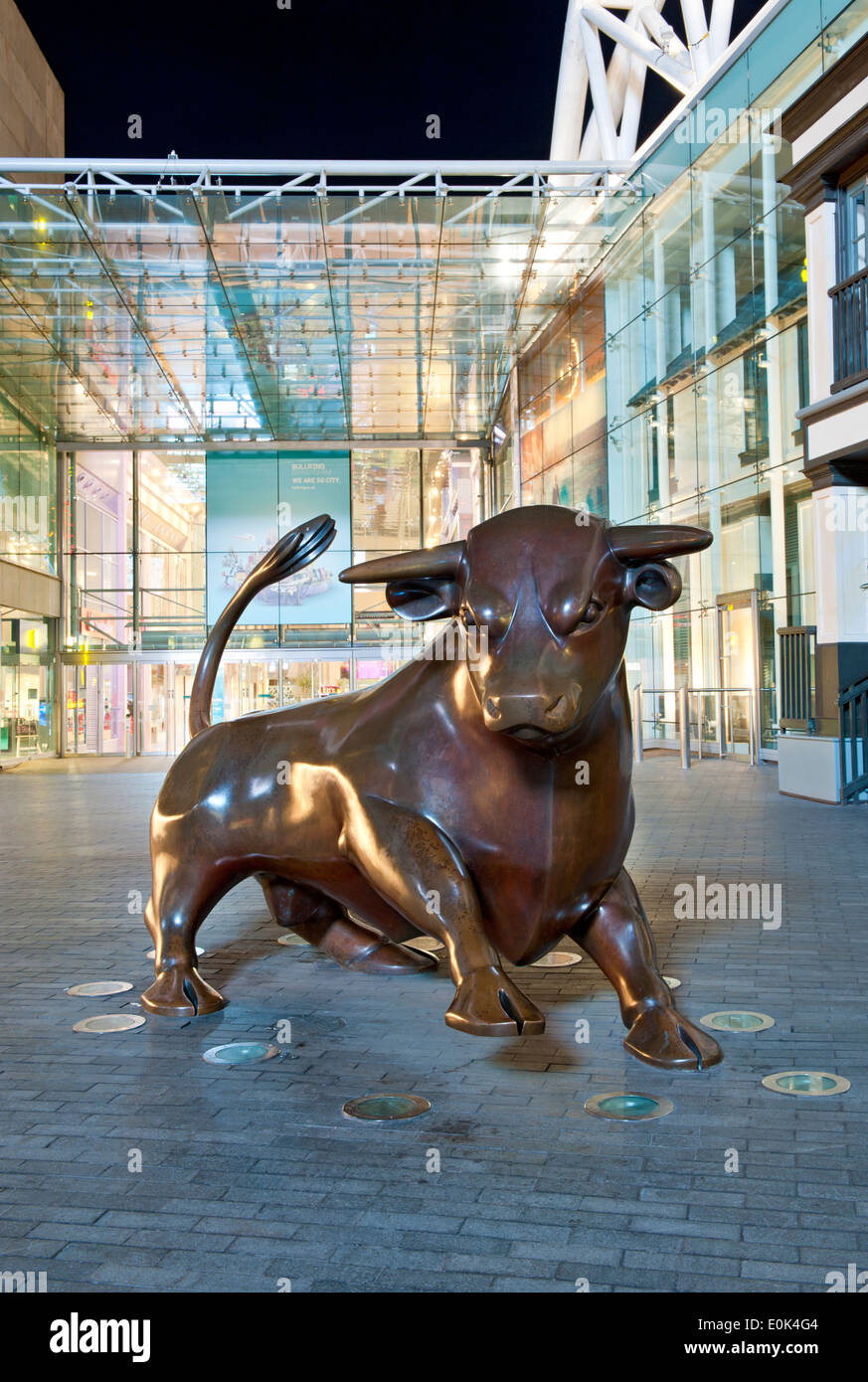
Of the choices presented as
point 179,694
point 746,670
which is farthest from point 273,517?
point 746,670

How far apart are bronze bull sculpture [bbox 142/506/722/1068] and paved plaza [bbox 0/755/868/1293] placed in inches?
11.1

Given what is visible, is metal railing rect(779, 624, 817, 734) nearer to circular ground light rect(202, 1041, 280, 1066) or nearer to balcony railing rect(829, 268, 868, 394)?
balcony railing rect(829, 268, 868, 394)

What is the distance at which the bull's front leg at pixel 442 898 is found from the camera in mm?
2580

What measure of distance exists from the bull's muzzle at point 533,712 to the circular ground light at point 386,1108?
0.99 meters

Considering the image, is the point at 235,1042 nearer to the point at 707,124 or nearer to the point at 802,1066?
the point at 802,1066

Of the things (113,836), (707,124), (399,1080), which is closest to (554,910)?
(399,1080)

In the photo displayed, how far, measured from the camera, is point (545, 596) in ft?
8.51

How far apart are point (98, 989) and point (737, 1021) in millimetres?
2265

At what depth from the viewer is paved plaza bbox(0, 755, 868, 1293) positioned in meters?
1.97

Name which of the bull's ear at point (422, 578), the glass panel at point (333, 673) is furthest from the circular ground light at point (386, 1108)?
the glass panel at point (333, 673)

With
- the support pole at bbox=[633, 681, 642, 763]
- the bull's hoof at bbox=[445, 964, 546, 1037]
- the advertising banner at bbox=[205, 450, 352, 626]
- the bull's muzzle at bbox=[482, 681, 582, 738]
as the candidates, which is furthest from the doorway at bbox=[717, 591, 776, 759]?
the bull's muzzle at bbox=[482, 681, 582, 738]

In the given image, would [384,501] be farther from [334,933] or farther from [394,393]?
[334,933]

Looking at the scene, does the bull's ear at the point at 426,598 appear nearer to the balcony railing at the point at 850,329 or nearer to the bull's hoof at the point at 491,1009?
the bull's hoof at the point at 491,1009
